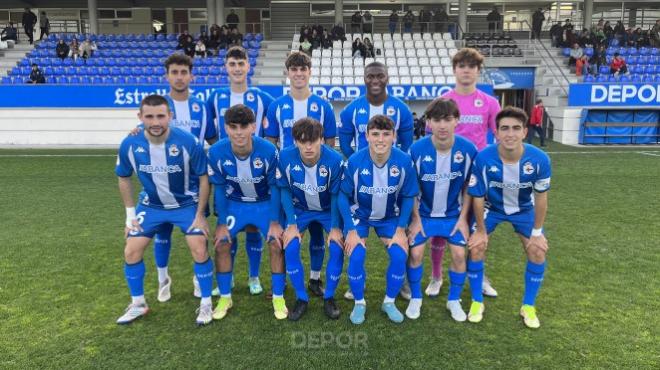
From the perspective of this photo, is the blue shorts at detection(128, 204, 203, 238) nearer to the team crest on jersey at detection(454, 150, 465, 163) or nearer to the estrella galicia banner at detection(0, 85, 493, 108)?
the team crest on jersey at detection(454, 150, 465, 163)

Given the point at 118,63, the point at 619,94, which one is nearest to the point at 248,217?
the point at 619,94

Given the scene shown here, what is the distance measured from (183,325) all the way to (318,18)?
73.4 feet

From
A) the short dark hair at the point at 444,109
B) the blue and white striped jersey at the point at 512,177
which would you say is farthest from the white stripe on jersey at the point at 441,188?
the short dark hair at the point at 444,109

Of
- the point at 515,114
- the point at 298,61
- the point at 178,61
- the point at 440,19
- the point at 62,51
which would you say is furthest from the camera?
the point at 440,19

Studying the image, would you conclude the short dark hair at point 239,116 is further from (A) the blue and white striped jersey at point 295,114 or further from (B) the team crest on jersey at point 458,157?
(B) the team crest on jersey at point 458,157

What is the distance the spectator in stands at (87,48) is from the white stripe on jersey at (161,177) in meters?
17.6

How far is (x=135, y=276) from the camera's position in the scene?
3.72m

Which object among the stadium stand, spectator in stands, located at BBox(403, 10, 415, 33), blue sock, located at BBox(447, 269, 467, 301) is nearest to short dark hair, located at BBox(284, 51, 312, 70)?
blue sock, located at BBox(447, 269, 467, 301)

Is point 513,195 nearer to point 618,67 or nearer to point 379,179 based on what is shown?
point 379,179

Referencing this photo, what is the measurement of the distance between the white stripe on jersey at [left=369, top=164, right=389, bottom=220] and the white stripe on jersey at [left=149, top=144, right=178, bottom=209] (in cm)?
142

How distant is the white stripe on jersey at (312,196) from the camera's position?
12.1 ft

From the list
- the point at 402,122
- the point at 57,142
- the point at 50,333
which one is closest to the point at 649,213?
the point at 402,122

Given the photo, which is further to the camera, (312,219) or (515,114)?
(312,219)

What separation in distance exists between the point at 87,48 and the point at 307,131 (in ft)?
61.1
